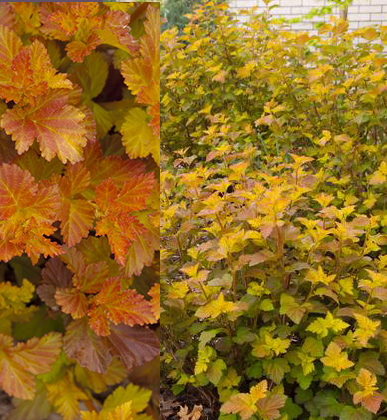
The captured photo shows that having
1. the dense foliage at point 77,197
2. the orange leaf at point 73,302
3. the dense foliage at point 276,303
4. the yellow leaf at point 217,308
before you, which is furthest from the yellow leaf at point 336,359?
the orange leaf at point 73,302

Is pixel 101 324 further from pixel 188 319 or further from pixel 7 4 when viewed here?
pixel 188 319

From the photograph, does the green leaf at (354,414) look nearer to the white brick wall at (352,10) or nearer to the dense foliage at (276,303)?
the dense foliage at (276,303)

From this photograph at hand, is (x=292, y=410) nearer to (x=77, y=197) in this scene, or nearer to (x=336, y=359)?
(x=336, y=359)

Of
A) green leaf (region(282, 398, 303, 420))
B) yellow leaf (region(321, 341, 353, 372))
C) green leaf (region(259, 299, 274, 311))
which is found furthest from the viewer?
green leaf (region(282, 398, 303, 420))

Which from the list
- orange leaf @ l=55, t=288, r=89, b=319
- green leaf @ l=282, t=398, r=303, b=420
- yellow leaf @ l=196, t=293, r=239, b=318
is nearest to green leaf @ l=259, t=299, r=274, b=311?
yellow leaf @ l=196, t=293, r=239, b=318

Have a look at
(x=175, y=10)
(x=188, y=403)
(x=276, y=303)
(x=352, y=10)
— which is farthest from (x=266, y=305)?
(x=175, y=10)

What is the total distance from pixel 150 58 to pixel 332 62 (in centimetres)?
254

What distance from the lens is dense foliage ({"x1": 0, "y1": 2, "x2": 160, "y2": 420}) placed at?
88cm

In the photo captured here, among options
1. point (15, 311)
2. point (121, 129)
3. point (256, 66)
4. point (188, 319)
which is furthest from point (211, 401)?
point (256, 66)

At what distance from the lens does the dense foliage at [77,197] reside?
34.8 inches

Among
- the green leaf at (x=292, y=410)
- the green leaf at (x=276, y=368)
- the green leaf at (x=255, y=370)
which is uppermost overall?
the green leaf at (x=276, y=368)

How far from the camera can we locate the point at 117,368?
1240mm

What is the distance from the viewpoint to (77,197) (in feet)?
3.27

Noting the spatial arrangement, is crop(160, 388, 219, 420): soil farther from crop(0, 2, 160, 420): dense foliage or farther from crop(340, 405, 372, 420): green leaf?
crop(0, 2, 160, 420): dense foliage
